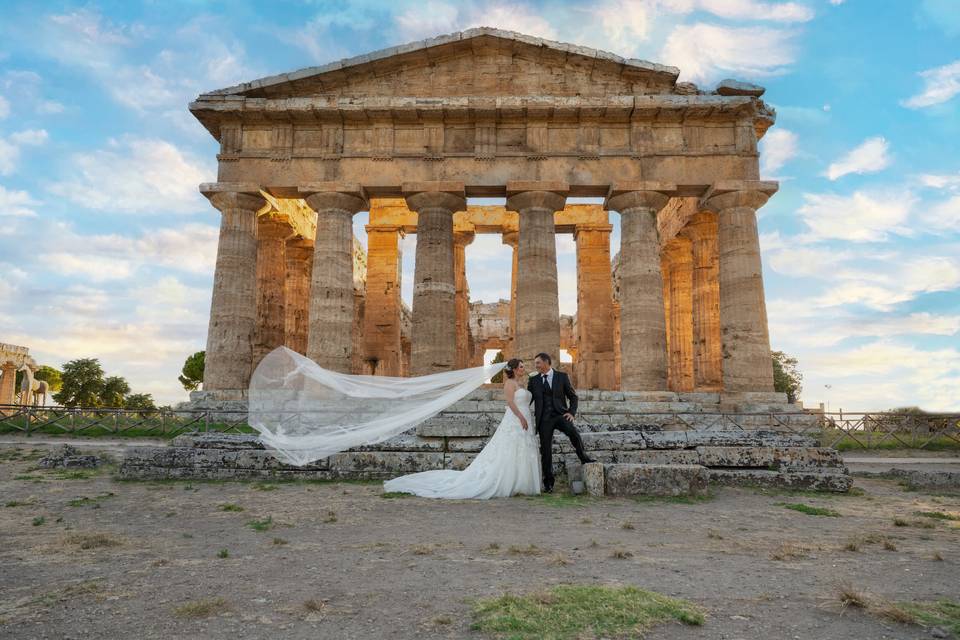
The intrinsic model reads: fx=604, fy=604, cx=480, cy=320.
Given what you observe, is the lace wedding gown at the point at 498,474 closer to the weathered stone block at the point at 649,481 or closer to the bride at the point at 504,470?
the bride at the point at 504,470

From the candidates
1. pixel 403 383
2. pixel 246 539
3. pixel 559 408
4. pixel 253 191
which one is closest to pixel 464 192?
pixel 253 191

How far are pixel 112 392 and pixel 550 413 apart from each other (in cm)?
5096

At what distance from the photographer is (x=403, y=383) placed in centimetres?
1002

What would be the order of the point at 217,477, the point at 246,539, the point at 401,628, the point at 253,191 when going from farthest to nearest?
the point at 253,191 < the point at 217,477 < the point at 246,539 < the point at 401,628

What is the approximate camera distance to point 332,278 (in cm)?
1875

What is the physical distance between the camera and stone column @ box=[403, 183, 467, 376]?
61.8 ft

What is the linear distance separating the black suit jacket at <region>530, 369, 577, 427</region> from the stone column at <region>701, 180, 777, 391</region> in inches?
419

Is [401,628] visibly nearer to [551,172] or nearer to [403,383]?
[403,383]

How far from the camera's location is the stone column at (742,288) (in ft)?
58.0

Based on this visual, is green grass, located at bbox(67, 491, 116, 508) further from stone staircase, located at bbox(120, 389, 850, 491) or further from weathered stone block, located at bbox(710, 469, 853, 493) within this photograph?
weathered stone block, located at bbox(710, 469, 853, 493)

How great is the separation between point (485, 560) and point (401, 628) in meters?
1.59

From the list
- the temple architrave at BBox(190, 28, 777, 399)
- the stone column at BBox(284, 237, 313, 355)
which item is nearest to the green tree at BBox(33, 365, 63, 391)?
the stone column at BBox(284, 237, 313, 355)

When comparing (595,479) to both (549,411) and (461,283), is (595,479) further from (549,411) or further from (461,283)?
(461,283)

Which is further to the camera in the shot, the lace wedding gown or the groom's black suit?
the groom's black suit
